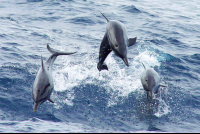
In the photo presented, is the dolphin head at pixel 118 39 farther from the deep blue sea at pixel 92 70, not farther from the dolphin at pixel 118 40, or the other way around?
the deep blue sea at pixel 92 70

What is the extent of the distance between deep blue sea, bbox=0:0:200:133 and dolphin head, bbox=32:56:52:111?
73 centimetres

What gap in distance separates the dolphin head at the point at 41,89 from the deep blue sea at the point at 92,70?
2.38ft

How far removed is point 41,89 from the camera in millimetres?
7758

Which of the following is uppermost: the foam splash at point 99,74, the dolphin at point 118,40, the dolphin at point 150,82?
the dolphin at point 118,40

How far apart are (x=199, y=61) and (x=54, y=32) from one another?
8426 millimetres

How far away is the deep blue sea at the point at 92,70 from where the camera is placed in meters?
9.59

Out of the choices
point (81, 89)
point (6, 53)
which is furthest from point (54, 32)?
point (81, 89)

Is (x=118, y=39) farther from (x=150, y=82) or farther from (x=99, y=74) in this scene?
(x=99, y=74)

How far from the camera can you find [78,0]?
26359mm

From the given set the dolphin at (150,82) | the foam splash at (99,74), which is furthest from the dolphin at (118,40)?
the foam splash at (99,74)

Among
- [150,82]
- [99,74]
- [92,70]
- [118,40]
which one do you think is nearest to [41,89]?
[118,40]

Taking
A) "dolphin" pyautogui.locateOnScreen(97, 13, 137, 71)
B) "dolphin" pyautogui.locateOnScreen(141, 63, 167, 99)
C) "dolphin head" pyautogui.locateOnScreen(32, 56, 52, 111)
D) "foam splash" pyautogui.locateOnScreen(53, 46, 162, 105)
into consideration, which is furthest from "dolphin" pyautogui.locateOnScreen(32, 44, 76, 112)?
"dolphin" pyautogui.locateOnScreen(141, 63, 167, 99)

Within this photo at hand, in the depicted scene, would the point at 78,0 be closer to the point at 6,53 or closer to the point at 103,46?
the point at 6,53

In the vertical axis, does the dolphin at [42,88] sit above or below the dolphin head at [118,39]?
below
